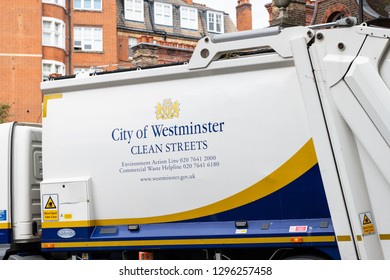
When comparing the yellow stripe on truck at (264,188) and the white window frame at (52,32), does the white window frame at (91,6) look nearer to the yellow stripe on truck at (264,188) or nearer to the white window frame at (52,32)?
the white window frame at (52,32)

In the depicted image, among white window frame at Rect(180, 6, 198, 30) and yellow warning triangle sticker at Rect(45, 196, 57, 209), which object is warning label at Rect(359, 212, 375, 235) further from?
white window frame at Rect(180, 6, 198, 30)

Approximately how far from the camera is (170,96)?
5762mm

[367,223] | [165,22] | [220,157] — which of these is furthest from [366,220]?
[165,22]

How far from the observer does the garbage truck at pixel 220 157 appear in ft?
15.5

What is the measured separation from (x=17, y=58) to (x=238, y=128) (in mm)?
30902

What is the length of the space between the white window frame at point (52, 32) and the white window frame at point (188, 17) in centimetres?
985

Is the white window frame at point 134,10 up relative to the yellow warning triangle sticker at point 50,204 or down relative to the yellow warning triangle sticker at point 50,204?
up

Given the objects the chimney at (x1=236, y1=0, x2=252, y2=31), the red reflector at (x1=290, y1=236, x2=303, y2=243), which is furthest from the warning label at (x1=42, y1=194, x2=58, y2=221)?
the chimney at (x1=236, y1=0, x2=252, y2=31)

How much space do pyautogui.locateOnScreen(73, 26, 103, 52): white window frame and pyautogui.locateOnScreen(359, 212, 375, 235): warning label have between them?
111 ft

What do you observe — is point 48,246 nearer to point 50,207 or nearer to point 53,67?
point 50,207

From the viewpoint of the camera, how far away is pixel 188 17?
43.7 meters

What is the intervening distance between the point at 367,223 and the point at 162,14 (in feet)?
127

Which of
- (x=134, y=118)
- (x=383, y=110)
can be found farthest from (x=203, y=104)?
(x=383, y=110)

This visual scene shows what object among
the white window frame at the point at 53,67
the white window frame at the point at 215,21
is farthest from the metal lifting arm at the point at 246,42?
the white window frame at the point at 215,21
